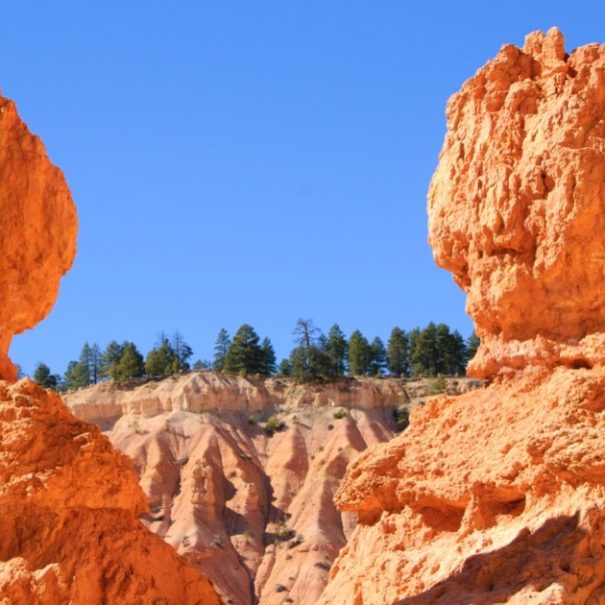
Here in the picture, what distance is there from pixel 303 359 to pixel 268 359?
4861 mm

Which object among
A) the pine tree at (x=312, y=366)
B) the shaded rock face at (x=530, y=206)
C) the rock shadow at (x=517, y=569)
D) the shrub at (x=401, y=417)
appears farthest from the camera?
the pine tree at (x=312, y=366)

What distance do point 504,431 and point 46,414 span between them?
7.98m

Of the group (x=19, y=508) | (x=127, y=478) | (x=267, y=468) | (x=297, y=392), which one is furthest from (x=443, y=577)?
(x=297, y=392)

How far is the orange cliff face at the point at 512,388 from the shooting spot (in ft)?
62.7

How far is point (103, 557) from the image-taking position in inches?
736

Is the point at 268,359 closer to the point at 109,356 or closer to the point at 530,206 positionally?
the point at 109,356

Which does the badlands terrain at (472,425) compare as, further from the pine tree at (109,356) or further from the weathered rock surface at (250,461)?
the pine tree at (109,356)

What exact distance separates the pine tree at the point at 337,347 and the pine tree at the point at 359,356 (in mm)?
784

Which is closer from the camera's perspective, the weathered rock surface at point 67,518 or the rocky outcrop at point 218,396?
the weathered rock surface at point 67,518

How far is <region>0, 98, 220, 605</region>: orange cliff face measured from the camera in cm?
1822

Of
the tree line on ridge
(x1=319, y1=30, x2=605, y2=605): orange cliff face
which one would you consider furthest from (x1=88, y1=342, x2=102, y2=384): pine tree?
(x1=319, y1=30, x2=605, y2=605): orange cliff face

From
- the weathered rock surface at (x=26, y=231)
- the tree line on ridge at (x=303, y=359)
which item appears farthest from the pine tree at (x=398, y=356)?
the weathered rock surface at (x=26, y=231)

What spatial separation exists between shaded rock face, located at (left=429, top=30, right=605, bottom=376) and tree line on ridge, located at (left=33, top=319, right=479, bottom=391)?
6332 cm

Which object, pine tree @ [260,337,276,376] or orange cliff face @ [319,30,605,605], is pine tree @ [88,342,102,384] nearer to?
pine tree @ [260,337,276,376]
